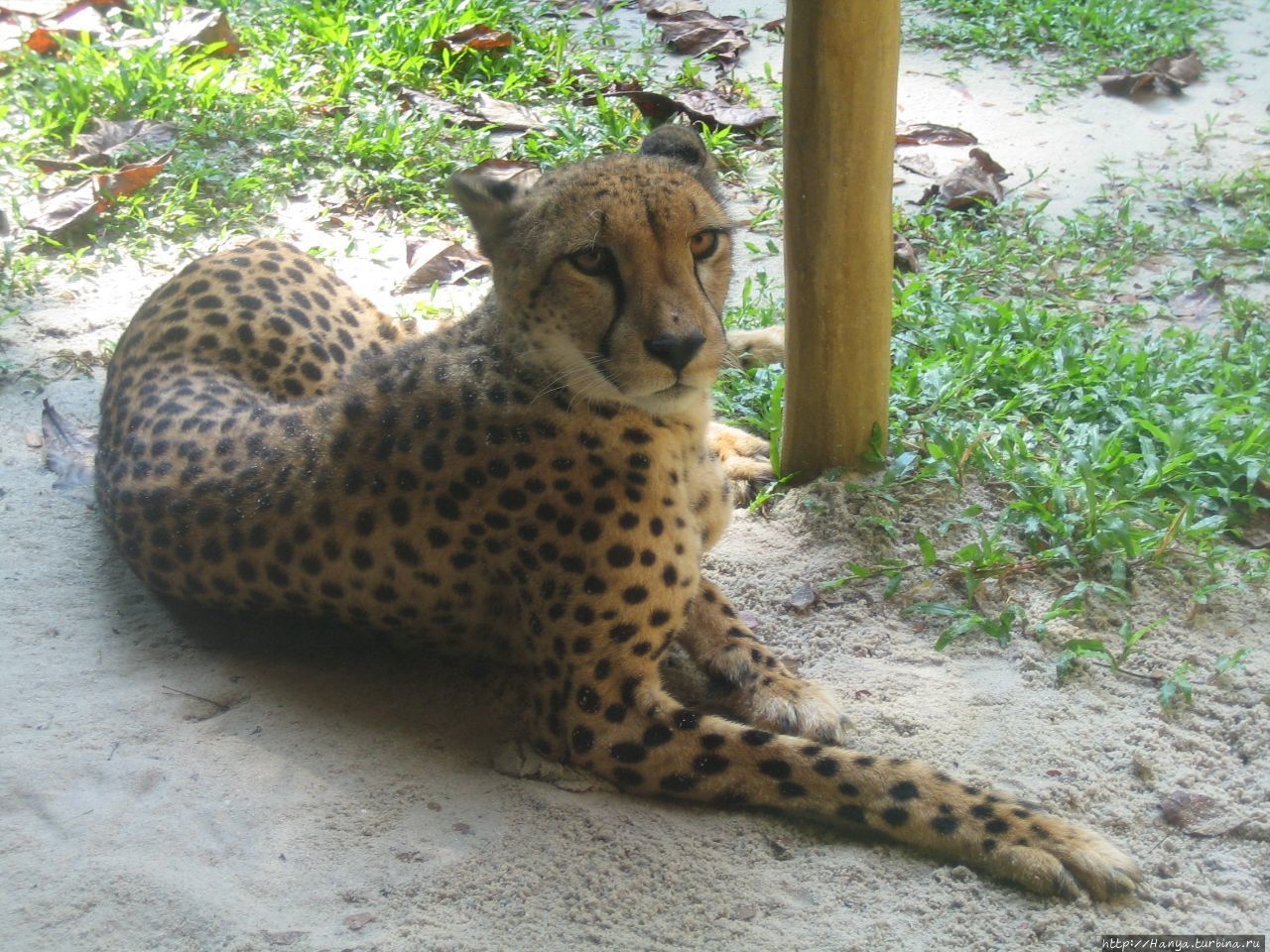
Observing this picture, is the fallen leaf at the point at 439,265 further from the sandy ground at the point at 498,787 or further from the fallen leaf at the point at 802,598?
the fallen leaf at the point at 802,598

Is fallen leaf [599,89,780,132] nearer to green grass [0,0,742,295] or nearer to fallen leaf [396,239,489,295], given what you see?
green grass [0,0,742,295]

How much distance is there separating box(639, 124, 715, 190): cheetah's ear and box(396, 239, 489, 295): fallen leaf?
2.06 m

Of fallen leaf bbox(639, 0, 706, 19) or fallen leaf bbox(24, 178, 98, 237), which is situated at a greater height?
fallen leaf bbox(639, 0, 706, 19)

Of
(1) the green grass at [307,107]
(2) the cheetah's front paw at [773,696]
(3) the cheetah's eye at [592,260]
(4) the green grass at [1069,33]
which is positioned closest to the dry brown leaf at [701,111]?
(1) the green grass at [307,107]

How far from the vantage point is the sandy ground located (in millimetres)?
2453

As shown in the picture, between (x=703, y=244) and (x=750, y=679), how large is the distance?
1.13 m

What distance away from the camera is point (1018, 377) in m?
4.29

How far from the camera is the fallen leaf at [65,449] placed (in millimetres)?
3969

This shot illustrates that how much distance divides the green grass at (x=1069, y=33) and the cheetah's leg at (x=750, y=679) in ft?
15.0

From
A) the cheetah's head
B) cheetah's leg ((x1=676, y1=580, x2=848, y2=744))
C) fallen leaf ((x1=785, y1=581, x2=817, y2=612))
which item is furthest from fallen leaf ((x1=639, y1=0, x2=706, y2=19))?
cheetah's leg ((x1=676, y1=580, x2=848, y2=744))

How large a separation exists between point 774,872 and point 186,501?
1.76m

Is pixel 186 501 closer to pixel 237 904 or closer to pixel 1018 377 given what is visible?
pixel 237 904

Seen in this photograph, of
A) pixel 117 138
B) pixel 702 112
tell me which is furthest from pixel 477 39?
pixel 117 138

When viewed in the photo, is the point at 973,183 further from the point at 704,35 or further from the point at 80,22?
the point at 80,22
